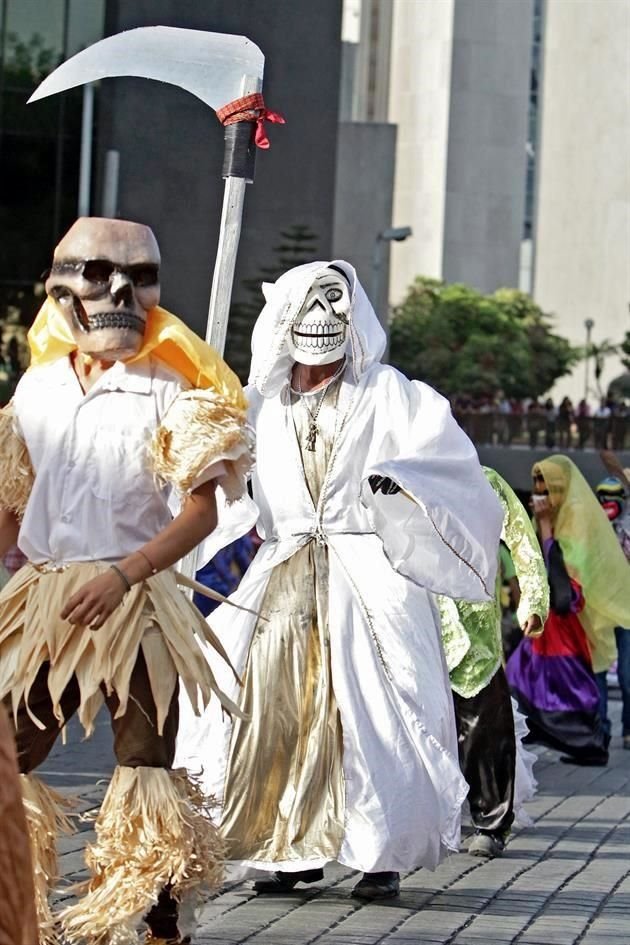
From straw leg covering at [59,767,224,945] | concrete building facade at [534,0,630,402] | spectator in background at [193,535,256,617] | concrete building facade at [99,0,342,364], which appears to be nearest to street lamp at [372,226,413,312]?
concrete building facade at [99,0,342,364]

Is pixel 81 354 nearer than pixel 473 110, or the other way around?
pixel 81 354

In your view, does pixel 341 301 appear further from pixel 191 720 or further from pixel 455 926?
pixel 455 926

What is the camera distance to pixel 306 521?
6578mm

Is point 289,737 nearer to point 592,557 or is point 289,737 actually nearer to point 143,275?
point 143,275

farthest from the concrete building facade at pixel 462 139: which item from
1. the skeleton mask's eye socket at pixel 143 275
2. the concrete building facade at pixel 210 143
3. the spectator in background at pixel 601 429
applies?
the skeleton mask's eye socket at pixel 143 275

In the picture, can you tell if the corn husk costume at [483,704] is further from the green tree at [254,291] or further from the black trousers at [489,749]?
the green tree at [254,291]

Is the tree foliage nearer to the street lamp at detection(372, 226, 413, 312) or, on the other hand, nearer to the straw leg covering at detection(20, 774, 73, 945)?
the street lamp at detection(372, 226, 413, 312)

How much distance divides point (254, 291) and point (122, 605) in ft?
78.6

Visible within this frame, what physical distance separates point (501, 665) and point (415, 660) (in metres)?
1.85

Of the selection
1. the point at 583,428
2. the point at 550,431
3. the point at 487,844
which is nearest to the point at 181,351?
the point at 487,844

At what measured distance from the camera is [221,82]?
675 centimetres

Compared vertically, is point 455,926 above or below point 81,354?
below

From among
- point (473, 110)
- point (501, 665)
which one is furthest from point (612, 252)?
point (501, 665)

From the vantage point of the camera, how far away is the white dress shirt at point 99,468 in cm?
473
